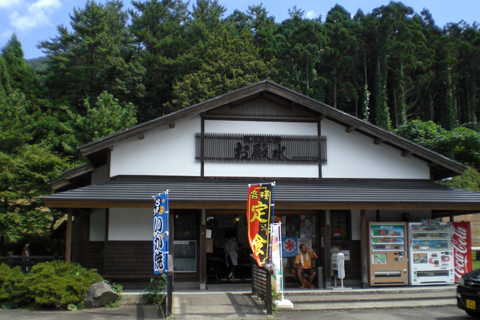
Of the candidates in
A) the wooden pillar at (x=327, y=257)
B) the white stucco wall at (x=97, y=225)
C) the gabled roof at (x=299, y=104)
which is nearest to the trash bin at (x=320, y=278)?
the wooden pillar at (x=327, y=257)

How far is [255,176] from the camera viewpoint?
44.3ft

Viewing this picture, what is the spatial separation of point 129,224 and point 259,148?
4663 millimetres

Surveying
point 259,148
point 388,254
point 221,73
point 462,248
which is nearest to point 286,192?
point 259,148

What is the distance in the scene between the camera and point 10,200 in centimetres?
1981

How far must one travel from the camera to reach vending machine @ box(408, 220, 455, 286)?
1282 centimetres

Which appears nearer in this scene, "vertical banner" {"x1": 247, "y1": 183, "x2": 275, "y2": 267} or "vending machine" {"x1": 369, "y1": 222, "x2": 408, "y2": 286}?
"vertical banner" {"x1": 247, "y1": 183, "x2": 275, "y2": 267}

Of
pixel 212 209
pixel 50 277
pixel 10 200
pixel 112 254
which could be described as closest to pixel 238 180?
pixel 212 209

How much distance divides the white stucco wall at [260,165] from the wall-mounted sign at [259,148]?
6.1 inches

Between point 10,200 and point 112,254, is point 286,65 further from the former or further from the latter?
point 112,254

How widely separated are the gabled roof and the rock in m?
3.96

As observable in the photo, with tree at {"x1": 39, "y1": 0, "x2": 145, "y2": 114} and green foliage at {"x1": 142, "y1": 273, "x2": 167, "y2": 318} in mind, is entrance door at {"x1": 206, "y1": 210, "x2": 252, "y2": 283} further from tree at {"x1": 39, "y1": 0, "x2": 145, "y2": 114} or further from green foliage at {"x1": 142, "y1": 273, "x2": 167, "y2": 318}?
tree at {"x1": 39, "y1": 0, "x2": 145, "y2": 114}

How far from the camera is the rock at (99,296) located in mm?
10312

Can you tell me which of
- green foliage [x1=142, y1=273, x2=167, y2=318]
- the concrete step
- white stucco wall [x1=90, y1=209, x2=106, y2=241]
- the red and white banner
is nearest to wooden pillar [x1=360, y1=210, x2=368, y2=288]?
the concrete step

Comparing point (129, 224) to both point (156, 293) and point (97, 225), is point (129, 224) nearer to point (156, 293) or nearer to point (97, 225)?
point (97, 225)
